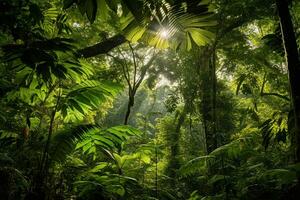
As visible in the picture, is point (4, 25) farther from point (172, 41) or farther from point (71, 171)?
point (71, 171)

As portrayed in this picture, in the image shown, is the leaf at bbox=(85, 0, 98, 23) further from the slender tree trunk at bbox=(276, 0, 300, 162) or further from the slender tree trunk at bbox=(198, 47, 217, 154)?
the slender tree trunk at bbox=(198, 47, 217, 154)

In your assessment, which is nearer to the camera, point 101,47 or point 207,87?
point 101,47

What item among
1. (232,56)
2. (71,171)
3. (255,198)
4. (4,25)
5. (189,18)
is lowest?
(255,198)

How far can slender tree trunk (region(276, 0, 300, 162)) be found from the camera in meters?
2.40

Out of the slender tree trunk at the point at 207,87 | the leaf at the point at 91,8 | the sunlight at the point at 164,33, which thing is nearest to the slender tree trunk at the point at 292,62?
the sunlight at the point at 164,33

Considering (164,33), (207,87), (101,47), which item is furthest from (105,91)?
(207,87)

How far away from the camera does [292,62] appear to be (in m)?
2.46

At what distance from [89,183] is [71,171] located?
5.39 ft

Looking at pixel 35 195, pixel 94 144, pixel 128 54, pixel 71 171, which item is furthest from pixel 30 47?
pixel 128 54

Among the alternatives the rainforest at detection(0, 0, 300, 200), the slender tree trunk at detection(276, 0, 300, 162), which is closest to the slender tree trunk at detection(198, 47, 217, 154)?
the rainforest at detection(0, 0, 300, 200)

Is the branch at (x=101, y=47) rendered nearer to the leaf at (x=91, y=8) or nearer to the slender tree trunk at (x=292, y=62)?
the slender tree trunk at (x=292, y=62)

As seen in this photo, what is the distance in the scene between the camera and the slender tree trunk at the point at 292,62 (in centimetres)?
240

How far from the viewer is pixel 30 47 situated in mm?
1716

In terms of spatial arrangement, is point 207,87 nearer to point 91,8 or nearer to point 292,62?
point 292,62
